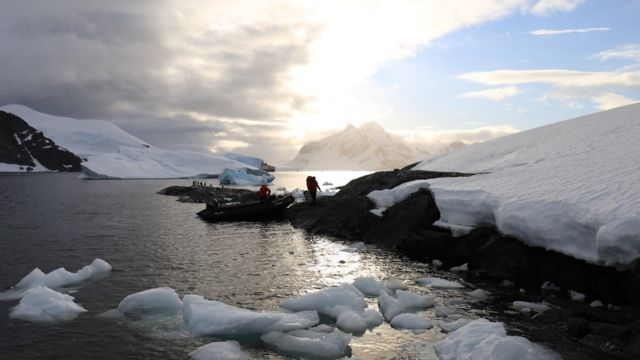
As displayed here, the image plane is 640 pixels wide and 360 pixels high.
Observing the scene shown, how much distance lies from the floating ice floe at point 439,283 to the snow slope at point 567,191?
8.47 ft

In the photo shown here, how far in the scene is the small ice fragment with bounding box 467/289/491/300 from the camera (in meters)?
14.6

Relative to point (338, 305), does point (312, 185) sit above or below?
above

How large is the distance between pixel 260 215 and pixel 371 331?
2333cm

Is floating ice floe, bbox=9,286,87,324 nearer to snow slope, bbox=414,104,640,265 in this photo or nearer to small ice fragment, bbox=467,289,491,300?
small ice fragment, bbox=467,289,491,300

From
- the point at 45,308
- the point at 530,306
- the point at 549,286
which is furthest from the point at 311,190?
the point at 45,308

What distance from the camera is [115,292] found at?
15.2 m

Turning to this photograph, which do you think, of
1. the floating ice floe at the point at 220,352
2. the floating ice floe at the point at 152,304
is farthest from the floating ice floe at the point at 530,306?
the floating ice floe at the point at 152,304

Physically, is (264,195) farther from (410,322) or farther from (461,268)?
(410,322)

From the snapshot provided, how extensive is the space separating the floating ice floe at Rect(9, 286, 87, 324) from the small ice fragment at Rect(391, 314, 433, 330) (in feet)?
28.9

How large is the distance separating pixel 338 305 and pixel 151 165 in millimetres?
126004

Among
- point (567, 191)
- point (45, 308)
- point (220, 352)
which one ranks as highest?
point (567, 191)

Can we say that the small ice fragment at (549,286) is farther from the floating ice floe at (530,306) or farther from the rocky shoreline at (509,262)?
the floating ice floe at (530,306)

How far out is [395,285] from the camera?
1584cm

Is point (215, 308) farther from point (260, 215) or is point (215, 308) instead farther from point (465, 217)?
point (260, 215)
